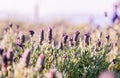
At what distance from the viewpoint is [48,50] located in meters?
4.79

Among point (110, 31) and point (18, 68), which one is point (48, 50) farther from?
point (110, 31)

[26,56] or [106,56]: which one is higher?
[26,56]

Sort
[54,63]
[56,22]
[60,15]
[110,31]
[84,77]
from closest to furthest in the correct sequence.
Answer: [54,63] → [84,77] → [110,31] → [56,22] → [60,15]

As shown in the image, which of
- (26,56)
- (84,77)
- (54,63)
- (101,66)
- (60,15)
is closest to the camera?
(26,56)

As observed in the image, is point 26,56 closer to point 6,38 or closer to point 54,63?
point 54,63

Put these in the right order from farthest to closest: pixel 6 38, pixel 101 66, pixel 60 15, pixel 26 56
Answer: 1. pixel 60 15
2. pixel 6 38
3. pixel 101 66
4. pixel 26 56

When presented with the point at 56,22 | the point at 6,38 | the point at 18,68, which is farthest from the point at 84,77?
the point at 56,22

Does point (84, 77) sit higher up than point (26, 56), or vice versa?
point (26, 56)

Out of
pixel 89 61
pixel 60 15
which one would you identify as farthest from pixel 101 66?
pixel 60 15

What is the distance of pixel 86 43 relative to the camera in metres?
5.32

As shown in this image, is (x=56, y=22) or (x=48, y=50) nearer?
(x=48, y=50)

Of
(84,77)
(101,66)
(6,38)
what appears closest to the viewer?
(84,77)

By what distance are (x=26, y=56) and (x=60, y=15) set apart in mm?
14745

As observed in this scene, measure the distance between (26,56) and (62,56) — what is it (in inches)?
58.7
